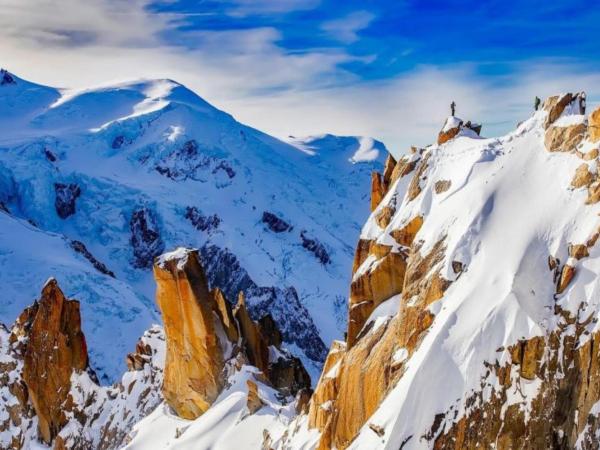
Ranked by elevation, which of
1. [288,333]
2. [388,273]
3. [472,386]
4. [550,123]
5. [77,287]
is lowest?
[288,333]

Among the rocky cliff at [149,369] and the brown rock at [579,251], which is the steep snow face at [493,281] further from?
the rocky cliff at [149,369]

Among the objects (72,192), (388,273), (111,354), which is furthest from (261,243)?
(388,273)

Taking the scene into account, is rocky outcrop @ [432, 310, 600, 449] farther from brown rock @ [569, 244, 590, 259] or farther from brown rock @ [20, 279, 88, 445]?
brown rock @ [20, 279, 88, 445]

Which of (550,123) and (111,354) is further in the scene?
(111,354)

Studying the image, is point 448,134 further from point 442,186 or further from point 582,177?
point 582,177

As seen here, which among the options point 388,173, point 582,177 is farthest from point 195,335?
point 582,177

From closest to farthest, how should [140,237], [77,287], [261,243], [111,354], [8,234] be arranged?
1. [111,354]
2. [77,287]
3. [8,234]
4. [140,237]
5. [261,243]

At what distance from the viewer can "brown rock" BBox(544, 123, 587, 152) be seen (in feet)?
94.3

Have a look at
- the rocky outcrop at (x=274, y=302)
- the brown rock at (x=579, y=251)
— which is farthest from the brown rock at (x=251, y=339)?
the rocky outcrop at (x=274, y=302)

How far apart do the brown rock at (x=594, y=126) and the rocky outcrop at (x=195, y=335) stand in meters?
29.7

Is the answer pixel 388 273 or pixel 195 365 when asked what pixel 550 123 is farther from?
pixel 195 365

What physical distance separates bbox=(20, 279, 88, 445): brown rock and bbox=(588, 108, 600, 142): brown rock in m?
49.1

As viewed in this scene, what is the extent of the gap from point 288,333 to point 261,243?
1133 inches

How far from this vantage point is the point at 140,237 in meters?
160
